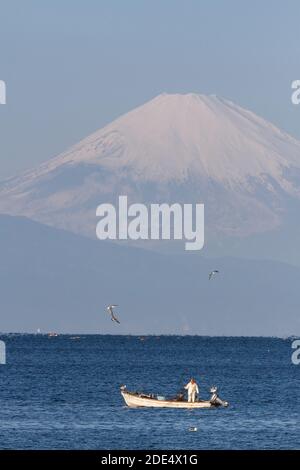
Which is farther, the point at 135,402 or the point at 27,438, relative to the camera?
the point at 135,402

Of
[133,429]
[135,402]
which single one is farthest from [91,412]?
[133,429]

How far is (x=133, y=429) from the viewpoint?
340ft

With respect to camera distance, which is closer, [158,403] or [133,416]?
[133,416]

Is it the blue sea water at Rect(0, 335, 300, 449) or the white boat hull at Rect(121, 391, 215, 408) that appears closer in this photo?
the blue sea water at Rect(0, 335, 300, 449)

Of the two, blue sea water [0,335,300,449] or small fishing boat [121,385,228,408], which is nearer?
blue sea water [0,335,300,449]

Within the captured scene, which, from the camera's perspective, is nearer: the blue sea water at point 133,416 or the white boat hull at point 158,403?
the blue sea water at point 133,416

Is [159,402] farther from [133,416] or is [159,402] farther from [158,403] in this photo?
[133,416]

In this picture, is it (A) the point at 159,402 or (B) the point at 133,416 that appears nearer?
(B) the point at 133,416

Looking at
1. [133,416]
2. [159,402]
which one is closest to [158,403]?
[159,402]

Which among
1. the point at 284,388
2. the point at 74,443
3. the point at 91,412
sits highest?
the point at 284,388

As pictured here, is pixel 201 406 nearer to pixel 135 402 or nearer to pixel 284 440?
pixel 135 402
